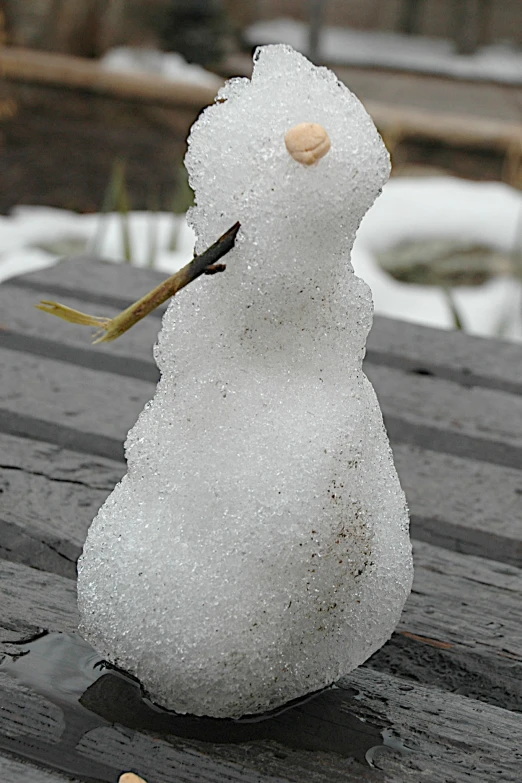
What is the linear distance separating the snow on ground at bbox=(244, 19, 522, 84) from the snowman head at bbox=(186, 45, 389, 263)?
5.35 metres

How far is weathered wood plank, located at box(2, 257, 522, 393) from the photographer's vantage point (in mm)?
1339

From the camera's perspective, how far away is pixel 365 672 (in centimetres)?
73

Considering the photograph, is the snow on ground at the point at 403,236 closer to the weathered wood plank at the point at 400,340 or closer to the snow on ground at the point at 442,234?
the snow on ground at the point at 442,234

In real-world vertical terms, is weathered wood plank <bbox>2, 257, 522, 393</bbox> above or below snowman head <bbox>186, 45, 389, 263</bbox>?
below

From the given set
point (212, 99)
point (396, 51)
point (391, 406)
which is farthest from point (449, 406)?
point (396, 51)

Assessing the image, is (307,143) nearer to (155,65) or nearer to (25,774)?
(25,774)

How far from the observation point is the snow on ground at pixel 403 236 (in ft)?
8.30

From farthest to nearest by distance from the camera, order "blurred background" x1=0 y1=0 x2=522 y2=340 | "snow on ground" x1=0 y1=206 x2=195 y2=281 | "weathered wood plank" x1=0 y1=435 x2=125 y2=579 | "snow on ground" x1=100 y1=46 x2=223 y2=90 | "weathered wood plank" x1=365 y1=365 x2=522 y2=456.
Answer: "snow on ground" x1=100 y1=46 x2=223 y2=90, "blurred background" x1=0 y1=0 x2=522 y2=340, "snow on ground" x1=0 y1=206 x2=195 y2=281, "weathered wood plank" x1=365 y1=365 x2=522 y2=456, "weathered wood plank" x1=0 y1=435 x2=125 y2=579

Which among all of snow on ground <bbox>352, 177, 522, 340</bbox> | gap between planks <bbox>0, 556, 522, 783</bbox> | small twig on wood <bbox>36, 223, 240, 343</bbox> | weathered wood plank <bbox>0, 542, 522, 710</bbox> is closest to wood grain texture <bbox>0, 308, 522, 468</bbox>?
weathered wood plank <bbox>0, 542, 522, 710</bbox>

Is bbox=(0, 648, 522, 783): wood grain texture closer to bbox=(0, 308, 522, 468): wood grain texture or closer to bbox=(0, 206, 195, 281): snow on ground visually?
bbox=(0, 308, 522, 468): wood grain texture

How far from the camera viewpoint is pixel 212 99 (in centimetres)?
407

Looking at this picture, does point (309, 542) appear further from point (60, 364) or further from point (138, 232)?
point (138, 232)

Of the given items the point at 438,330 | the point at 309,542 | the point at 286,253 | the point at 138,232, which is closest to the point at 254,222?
the point at 286,253

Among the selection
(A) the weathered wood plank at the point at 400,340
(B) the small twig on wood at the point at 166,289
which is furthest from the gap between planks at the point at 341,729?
(A) the weathered wood plank at the point at 400,340
